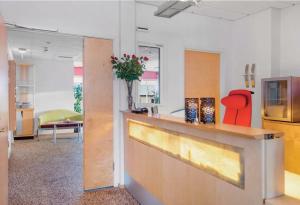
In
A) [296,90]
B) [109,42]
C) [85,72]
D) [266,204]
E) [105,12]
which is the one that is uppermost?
[105,12]

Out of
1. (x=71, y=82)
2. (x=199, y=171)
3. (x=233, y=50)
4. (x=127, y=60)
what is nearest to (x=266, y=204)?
(x=199, y=171)

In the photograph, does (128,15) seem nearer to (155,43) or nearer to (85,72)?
(155,43)

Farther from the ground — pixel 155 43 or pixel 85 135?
pixel 155 43

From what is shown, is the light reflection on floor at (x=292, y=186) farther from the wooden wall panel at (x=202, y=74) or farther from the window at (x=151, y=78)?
the wooden wall panel at (x=202, y=74)

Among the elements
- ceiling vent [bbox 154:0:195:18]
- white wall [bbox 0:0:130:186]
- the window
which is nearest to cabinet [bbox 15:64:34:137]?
the window

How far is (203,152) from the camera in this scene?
1878 millimetres

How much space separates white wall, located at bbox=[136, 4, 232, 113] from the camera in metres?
4.12

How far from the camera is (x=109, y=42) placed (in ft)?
11.6

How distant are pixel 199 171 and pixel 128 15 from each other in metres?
2.64

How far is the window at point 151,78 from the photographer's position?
425 centimetres

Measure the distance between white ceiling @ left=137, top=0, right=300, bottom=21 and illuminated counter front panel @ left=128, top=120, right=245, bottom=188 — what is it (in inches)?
99.0

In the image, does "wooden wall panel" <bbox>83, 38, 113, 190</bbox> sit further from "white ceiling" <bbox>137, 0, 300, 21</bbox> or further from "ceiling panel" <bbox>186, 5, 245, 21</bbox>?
"ceiling panel" <bbox>186, 5, 245, 21</bbox>

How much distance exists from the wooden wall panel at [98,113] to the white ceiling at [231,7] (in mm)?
1237

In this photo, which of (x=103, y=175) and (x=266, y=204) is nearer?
(x=266, y=204)
